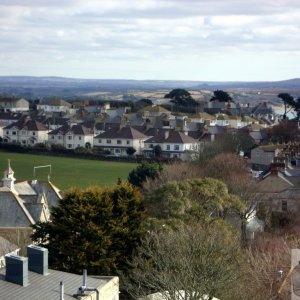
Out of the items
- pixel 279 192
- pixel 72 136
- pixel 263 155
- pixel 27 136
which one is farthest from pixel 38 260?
pixel 27 136

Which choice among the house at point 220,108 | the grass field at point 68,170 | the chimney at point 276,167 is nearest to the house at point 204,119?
the house at point 220,108

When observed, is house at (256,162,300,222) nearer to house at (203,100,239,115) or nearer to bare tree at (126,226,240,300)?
bare tree at (126,226,240,300)

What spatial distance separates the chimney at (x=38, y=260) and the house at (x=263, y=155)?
4350cm

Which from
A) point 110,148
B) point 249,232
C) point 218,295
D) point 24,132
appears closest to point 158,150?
point 110,148

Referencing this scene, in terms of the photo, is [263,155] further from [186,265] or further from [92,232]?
[186,265]

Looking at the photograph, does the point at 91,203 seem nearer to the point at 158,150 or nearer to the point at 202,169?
the point at 202,169

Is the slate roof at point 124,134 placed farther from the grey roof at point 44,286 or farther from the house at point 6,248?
the grey roof at point 44,286

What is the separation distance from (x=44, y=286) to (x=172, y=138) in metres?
69.5

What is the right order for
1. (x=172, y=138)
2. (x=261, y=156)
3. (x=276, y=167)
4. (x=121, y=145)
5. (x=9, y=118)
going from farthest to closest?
(x=9, y=118), (x=121, y=145), (x=172, y=138), (x=261, y=156), (x=276, y=167)

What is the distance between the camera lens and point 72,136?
319ft

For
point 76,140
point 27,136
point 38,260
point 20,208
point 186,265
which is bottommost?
point 27,136

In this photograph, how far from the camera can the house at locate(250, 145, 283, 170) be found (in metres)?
64.3

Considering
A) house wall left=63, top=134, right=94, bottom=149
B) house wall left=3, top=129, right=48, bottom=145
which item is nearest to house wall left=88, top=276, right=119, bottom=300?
house wall left=63, top=134, right=94, bottom=149

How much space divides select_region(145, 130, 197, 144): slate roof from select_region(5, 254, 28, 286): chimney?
6884cm
